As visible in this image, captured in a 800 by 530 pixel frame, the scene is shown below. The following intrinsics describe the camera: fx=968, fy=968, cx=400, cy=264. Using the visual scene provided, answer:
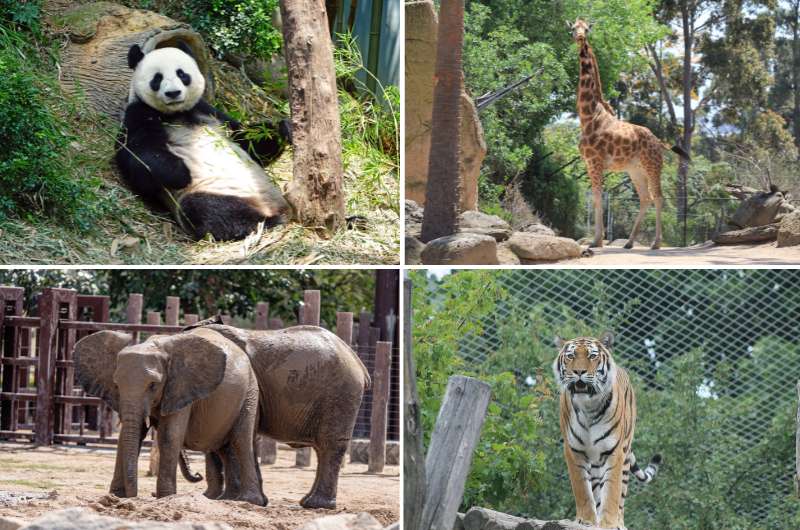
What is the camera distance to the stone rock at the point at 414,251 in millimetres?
6188

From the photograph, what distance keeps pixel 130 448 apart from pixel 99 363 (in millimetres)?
537

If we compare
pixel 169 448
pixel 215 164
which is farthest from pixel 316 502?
pixel 215 164

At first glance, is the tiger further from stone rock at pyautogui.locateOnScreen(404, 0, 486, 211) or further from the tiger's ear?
stone rock at pyautogui.locateOnScreen(404, 0, 486, 211)

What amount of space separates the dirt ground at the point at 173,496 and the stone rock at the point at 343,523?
309mm

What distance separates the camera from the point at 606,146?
23.2ft

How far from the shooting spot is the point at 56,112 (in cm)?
600

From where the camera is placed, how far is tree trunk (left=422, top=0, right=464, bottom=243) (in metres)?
6.37

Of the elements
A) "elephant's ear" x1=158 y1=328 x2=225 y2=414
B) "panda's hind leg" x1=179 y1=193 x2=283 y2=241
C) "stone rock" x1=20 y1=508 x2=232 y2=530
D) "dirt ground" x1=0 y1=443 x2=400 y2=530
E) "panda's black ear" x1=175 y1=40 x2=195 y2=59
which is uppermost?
"panda's black ear" x1=175 y1=40 x2=195 y2=59

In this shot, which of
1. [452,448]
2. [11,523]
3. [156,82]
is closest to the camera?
[11,523]

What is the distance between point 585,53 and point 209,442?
4443mm

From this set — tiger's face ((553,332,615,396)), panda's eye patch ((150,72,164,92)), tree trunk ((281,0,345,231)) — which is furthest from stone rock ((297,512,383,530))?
panda's eye patch ((150,72,164,92))

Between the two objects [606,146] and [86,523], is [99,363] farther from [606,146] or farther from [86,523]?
[606,146]

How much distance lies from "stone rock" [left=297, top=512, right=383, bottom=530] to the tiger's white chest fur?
241 centimetres

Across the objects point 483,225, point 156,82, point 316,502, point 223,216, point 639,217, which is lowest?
point 316,502
